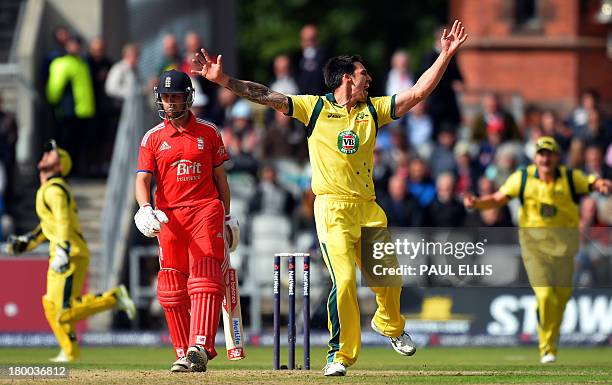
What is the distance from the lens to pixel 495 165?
2627 cm

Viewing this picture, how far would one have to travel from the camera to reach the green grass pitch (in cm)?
1488

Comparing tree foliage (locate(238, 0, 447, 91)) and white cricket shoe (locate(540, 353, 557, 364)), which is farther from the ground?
tree foliage (locate(238, 0, 447, 91))

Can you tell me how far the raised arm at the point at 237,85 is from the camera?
15.3 meters

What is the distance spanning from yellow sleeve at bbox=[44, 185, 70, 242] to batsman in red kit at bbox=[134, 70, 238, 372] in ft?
11.9

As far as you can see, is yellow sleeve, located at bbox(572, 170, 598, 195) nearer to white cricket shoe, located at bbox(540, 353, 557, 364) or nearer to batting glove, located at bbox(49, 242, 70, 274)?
white cricket shoe, located at bbox(540, 353, 557, 364)

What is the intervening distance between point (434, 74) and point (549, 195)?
157 inches

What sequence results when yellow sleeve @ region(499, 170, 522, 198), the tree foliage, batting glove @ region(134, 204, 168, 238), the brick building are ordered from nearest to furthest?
batting glove @ region(134, 204, 168, 238)
yellow sleeve @ region(499, 170, 522, 198)
the brick building
the tree foliage

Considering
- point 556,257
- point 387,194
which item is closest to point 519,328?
point 387,194

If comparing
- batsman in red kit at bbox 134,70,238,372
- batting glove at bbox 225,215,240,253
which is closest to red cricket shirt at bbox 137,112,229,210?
batsman in red kit at bbox 134,70,238,372

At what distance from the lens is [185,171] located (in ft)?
50.9

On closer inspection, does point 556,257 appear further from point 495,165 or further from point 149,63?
point 149,63

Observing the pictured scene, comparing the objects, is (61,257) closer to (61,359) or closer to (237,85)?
(61,359)

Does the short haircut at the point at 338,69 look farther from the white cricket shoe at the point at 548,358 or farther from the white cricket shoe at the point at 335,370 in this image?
the white cricket shoe at the point at 548,358

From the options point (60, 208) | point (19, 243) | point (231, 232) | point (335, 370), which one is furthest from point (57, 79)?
point (335, 370)
